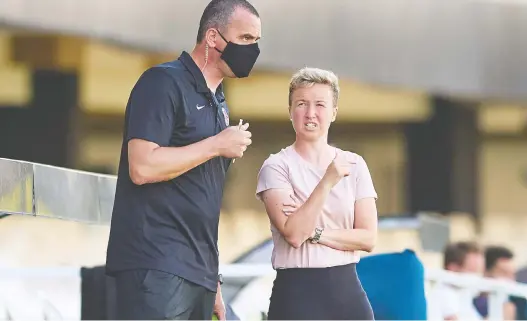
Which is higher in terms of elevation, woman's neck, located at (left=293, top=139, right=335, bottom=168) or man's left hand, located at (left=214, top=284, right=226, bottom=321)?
woman's neck, located at (left=293, top=139, right=335, bottom=168)

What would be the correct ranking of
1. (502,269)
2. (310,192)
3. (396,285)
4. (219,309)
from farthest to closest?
1. (502,269)
2. (396,285)
3. (219,309)
4. (310,192)

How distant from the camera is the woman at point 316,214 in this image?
3420 millimetres

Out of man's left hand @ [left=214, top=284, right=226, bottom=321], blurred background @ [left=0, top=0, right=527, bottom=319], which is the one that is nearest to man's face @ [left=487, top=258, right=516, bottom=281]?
blurred background @ [left=0, top=0, right=527, bottom=319]

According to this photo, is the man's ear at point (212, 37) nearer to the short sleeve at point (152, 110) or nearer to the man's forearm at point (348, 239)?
the short sleeve at point (152, 110)

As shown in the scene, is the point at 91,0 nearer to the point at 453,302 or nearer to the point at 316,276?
the point at 453,302

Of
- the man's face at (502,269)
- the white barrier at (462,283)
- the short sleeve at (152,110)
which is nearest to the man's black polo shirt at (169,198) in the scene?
the short sleeve at (152,110)

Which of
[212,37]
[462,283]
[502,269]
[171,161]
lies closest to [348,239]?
[171,161]

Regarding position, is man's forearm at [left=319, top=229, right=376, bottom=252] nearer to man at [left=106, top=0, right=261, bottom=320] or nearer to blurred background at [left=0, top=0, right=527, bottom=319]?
man at [left=106, top=0, right=261, bottom=320]

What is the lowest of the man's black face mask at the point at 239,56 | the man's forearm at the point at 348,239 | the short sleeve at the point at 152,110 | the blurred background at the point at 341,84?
the man's forearm at the point at 348,239

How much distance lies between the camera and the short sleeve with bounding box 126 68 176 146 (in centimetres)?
328

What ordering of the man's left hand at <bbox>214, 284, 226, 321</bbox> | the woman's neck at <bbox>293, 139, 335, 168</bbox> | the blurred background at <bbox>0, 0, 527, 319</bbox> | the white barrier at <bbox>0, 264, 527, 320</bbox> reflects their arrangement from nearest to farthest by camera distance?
the woman's neck at <bbox>293, 139, 335, 168</bbox>, the man's left hand at <bbox>214, 284, 226, 321</bbox>, the white barrier at <bbox>0, 264, 527, 320</bbox>, the blurred background at <bbox>0, 0, 527, 319</bbox>

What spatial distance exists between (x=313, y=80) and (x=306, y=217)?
0.44 metres

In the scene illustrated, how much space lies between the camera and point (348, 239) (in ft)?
11.4

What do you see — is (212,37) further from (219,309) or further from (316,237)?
(219,309)
